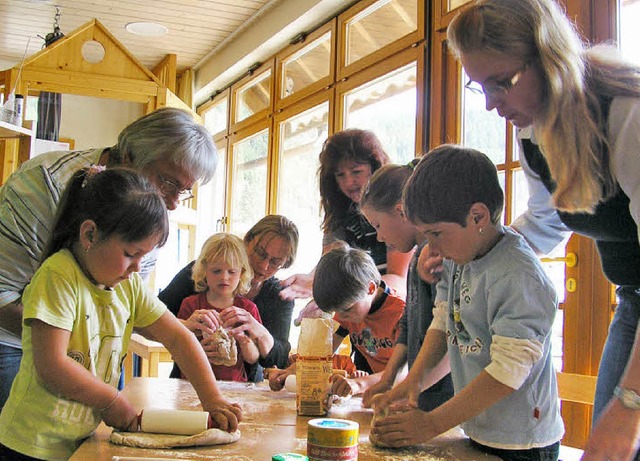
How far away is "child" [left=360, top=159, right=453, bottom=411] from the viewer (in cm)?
172

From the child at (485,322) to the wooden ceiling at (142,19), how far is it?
4740 mm

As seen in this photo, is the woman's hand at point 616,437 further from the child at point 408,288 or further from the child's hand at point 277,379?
the child's hand at point 277,379

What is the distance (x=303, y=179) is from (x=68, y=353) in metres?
4.54

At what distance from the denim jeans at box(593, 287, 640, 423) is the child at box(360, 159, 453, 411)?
1.30ft

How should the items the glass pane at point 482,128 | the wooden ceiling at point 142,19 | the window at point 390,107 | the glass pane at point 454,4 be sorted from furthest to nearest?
the wooden ceiling at point 142,19, the window at point 390,107, the glass pane at point 454,4, the glass pane at point 482,128

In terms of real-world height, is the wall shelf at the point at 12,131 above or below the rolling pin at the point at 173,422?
above

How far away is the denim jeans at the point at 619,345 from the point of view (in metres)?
1.39

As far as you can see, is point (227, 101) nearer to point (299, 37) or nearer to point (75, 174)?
point (299, 37)

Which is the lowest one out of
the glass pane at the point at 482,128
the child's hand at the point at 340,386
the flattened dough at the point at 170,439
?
the flattened dough at the point at 170,439

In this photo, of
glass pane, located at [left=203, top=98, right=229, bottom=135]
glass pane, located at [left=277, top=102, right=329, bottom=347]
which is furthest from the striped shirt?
glass pane, located at [left=203, top=98, right=229, bottom=135]

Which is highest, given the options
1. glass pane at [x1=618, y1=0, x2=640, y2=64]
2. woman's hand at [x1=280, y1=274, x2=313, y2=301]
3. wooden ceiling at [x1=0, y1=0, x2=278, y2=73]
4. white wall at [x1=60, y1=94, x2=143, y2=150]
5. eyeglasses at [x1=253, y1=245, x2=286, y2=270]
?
wooden ceiling at [x1=0, y1=0, x2=278, y2=73]

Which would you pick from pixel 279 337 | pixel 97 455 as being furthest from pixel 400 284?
pixel 97 455

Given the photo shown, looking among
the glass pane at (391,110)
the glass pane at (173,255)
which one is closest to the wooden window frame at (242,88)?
the glass pane at (173,255)

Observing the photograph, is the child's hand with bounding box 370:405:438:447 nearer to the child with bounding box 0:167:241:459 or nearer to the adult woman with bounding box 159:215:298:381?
the child with bounding box 0:167:241:459
